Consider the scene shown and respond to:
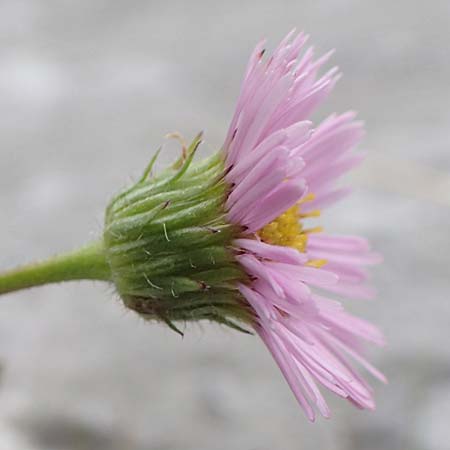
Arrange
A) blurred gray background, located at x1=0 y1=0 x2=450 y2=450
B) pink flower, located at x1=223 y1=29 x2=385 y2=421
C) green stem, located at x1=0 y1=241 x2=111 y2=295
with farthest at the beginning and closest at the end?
blurred gray background, located at x1=0 y1=0 x2=450 y2=450, green stem, located at x1=0 y1=241 x2=111 y2=295, pink flower, located at x1=223 y1=29 x2=385 y2=421

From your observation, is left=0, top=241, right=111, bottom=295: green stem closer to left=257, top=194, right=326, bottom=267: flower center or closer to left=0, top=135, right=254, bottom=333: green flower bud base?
left=0, top=135, right=254, bottom=333: green flower bud base

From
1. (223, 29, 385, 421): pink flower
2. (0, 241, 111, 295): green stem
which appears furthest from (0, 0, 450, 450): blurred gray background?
(223, 29, 385, 421): pink flower

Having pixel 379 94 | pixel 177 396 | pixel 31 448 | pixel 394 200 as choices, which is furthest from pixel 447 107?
pixel 31 448

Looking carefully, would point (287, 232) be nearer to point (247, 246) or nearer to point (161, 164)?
point (247, 246)

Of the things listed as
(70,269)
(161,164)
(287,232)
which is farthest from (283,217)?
(161,164)

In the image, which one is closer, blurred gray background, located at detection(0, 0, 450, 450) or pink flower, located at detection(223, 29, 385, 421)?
pink flower, located at detection(223, 29, 385, 421)

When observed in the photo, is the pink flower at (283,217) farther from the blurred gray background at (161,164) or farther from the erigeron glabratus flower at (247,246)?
the blurred gray background at (161,164)

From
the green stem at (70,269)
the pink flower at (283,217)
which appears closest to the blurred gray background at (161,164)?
the green stem at (70,269)

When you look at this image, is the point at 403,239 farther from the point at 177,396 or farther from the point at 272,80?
the point at 272,80
